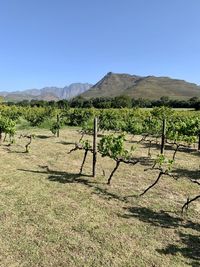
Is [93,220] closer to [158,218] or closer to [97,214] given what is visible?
[97,214]

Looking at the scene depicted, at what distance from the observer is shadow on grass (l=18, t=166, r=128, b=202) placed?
12470mm

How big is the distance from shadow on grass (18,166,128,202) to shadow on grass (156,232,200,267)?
10.8 ft

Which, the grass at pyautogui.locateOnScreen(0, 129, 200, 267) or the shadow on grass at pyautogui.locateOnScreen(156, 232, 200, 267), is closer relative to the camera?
the grass at pyautogui.locateOnScreen(0, 129, 200, 267)

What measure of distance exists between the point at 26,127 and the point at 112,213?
98.6 ft

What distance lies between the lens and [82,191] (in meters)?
12.8

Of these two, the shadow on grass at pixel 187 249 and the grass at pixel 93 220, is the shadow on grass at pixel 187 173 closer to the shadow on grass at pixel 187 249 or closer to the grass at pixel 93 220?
the grass at pixel 93 220

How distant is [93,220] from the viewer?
10047 millimetres

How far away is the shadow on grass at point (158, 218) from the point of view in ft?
32.9

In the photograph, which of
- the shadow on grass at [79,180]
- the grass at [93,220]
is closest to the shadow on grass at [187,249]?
the grass at [93,220]

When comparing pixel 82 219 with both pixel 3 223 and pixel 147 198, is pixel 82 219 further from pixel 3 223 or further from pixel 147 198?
pixel 147 198

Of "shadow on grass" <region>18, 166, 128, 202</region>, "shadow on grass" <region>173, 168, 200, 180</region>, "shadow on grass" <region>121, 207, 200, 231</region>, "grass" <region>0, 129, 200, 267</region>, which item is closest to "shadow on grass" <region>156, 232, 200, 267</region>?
"grass" <region>0, 129, 200, 267</region>

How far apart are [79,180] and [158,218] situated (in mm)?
4796

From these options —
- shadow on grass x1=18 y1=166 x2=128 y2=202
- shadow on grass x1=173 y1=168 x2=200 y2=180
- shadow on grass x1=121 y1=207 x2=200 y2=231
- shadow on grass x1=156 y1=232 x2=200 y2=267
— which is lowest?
shadow on grass x1=156 y1=232 x2=200 y2=267

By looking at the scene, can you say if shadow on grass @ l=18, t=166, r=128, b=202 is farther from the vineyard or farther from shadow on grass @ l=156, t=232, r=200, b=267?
shadow on grass @ l=156, t=232, r=200, b=267
